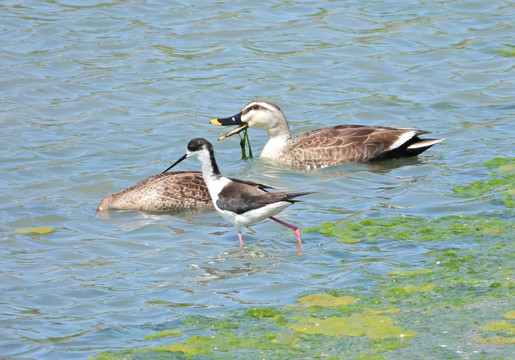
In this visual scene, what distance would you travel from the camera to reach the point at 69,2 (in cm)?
2075

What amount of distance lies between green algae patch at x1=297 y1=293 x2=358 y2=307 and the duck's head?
618 centimetres

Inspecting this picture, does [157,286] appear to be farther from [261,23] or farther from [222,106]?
[261,23]

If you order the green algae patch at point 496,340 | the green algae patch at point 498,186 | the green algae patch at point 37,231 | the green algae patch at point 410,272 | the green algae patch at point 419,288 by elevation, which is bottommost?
the green algae patch at point 498,186

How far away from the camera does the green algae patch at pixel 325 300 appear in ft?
27.1

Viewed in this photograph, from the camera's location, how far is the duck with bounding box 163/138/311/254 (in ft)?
33.4

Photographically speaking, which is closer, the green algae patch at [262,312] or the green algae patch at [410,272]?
the green algae patch at [262,312]

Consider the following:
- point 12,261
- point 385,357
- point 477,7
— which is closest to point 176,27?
point 477,7

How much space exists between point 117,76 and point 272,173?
462 cm

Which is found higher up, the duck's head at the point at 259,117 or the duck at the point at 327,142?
the duck's head at the point at 259,117

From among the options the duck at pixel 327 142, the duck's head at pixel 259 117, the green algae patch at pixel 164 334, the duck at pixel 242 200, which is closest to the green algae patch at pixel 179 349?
the green algae patch at pixel 164 334

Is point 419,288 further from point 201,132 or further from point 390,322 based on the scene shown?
point 201,132

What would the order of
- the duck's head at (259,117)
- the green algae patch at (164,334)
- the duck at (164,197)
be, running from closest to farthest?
the green algae patch at (164,334) → the duck at (164,197) → the duck's head at (259,117)

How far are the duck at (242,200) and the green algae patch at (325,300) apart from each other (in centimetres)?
147

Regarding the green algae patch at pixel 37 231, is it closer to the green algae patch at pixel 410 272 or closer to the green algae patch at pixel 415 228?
the green algae patch at pixel 415 228
